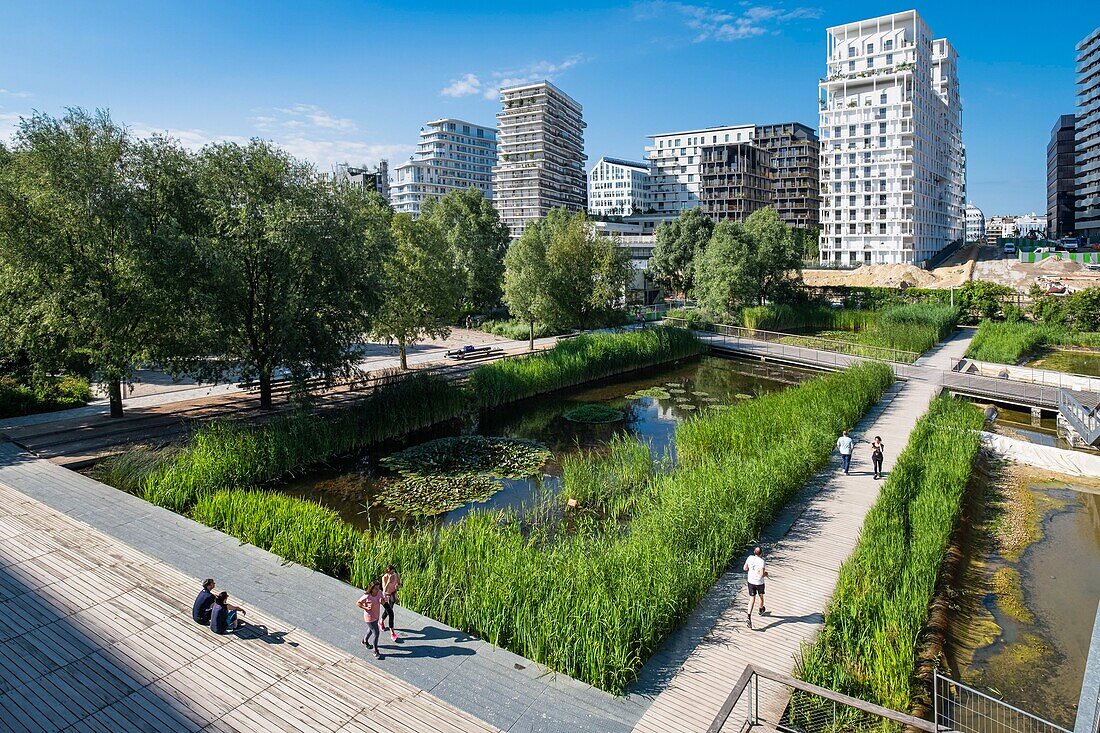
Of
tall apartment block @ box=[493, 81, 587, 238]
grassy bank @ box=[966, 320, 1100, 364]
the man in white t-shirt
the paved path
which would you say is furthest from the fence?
tall apartment block @ box=[493, 81, 587, 238]

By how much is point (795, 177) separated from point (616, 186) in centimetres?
4873

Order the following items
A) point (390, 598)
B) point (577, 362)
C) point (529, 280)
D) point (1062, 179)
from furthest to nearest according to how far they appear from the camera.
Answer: point (1062, 179)
point (529, 280)
point (577, 362)
point (390, 598)

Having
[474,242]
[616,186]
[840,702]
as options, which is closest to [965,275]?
[474,242]

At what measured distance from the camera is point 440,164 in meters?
124

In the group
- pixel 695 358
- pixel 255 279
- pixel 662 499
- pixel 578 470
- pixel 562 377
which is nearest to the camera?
pixel 662 499

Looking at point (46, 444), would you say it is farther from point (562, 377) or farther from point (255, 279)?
point (562, 377)

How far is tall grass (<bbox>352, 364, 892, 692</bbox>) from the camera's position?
9906mm

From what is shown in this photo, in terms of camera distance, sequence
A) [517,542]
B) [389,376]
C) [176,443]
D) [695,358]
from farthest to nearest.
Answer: [695,358], [389,376], [176,443], [517,542]

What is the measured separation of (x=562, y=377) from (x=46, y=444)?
67.7 feet

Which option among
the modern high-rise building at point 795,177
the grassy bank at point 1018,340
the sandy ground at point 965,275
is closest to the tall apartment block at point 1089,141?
the modern high-rise building at point 795,177

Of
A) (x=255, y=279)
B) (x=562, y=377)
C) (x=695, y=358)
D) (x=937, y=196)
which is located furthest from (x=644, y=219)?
(x=255, y=279)

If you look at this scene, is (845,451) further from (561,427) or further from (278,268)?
(278,268)

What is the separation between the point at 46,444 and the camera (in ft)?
68.7

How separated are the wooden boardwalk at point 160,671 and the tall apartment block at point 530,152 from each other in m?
102
